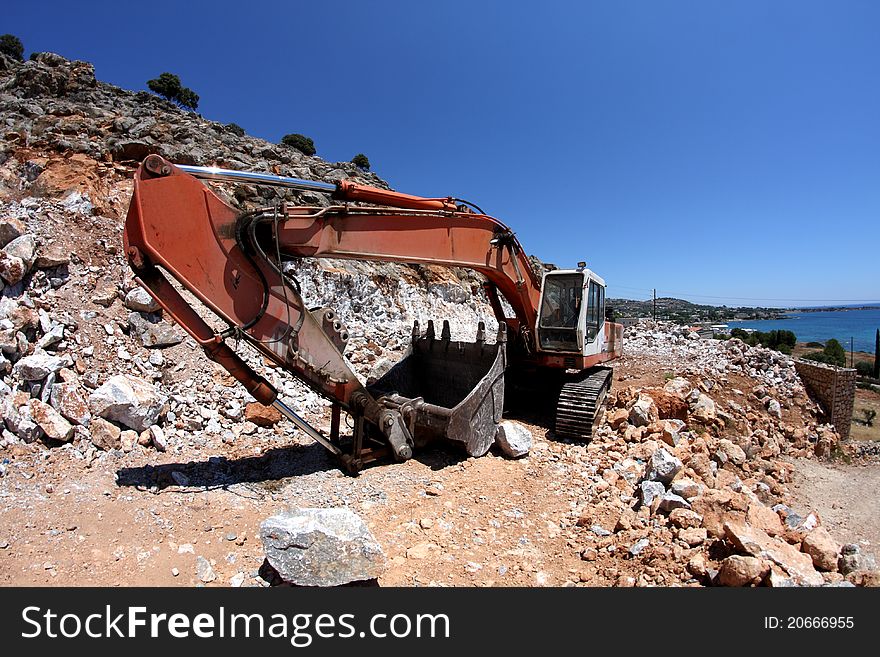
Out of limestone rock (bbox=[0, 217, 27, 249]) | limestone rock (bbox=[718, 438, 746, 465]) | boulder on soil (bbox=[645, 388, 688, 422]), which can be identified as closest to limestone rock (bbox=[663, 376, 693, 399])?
boulder on soil (bbox=[645, 388, 688, 422])

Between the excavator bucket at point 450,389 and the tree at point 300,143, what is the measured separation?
27.8 m

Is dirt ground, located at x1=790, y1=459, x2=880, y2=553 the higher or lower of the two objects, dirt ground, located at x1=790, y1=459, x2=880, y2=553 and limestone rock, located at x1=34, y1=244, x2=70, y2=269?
the lower

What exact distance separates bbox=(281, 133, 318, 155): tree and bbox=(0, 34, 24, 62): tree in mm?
15265

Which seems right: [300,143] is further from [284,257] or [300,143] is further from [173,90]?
[284,257]

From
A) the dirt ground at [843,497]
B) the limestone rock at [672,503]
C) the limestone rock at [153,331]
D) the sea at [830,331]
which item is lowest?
the dirt ground at [843,497]

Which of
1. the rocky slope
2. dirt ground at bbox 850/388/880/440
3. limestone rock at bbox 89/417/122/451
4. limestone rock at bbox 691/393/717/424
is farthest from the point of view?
dirt ground at bbox 850/388/880/440

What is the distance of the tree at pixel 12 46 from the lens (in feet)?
90.2

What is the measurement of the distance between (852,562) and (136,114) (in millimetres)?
21366

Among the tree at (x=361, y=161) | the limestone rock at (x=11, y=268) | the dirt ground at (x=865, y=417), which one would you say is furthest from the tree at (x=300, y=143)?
the dirt ground at (x=865, y=417)

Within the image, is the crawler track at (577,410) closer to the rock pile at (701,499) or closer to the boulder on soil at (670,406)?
the rock pile at (701,499)

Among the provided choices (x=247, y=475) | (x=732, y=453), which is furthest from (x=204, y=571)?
(x=732, y=453)

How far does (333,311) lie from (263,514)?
2066 millimetres

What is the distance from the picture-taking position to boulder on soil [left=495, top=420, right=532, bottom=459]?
5430mm

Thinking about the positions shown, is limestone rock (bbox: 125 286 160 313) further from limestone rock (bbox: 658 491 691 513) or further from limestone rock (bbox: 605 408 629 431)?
limestone rock (bbox: 658 491 691 513)
